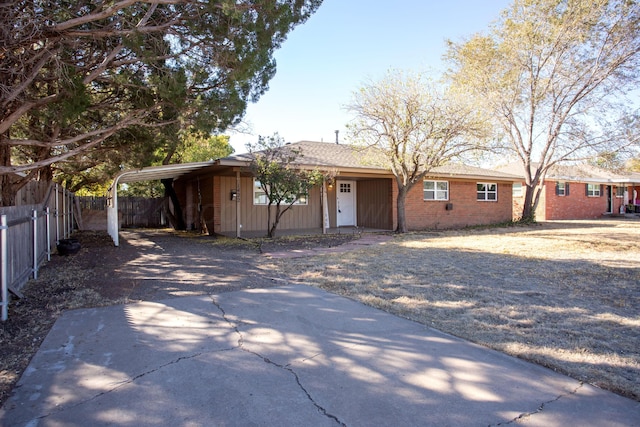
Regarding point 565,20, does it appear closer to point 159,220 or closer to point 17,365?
point 17,365

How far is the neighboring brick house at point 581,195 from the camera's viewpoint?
87.6ft

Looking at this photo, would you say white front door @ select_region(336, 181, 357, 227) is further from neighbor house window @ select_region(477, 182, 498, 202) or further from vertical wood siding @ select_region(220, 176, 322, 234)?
neighbor house window @ select_region(477, 182, 498, 202)

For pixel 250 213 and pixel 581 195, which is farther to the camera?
Answer: pixel 581 195

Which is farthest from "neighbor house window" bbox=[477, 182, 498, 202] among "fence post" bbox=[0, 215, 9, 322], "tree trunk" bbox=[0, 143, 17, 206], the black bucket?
"fence post" bbox=[0, 215, 9, 322]

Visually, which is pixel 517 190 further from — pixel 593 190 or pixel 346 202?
pixel 346 202

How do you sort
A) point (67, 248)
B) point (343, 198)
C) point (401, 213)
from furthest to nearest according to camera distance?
point (343, 198) → point (401, 213) → point (67, 248)

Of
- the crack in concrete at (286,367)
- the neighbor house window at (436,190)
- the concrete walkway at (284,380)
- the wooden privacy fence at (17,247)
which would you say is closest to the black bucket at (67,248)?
the wooden privacy fence at (17,247)

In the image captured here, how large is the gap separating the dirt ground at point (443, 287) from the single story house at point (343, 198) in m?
4.26

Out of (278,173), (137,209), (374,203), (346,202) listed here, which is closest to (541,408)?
(278,173)

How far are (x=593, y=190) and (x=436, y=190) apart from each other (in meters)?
18.7

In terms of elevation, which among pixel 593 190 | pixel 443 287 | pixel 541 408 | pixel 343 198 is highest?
pixel 593 190

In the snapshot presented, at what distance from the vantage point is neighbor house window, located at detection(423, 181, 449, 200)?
62.2 ft

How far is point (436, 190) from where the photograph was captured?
1930 centimetres

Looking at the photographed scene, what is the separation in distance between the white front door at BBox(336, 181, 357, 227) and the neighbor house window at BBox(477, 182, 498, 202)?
23.9 ft
